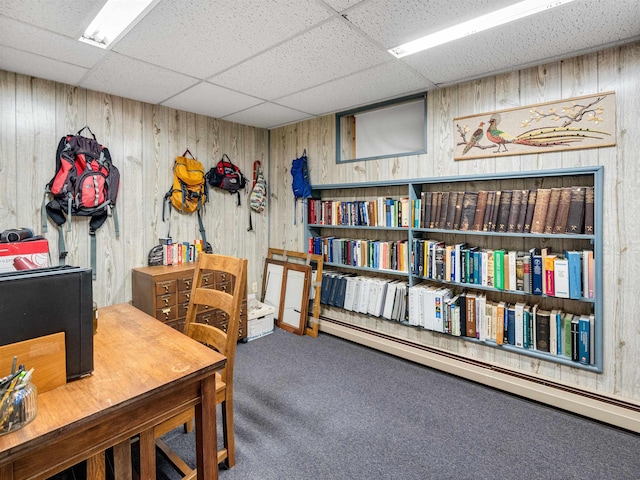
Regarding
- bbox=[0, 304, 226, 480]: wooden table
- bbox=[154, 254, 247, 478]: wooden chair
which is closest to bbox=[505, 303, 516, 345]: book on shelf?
bbox=[154, 254, 247, 478]: wooden chair

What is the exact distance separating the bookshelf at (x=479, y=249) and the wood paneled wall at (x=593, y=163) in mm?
73

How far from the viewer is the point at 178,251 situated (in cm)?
338

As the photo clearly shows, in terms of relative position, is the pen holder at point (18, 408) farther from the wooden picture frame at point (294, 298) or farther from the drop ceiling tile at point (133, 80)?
the wooden picture frame at point (294, 298)

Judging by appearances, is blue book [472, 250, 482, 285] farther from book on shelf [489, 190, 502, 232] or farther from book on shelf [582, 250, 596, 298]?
book on shelf [582, 250, 596, 298]

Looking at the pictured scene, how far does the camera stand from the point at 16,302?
3.46 feet

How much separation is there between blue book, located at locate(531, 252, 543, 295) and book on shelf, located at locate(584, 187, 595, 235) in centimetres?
32

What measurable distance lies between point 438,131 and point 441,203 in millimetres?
612

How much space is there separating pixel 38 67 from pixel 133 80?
59 cm

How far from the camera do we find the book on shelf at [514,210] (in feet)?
8.08

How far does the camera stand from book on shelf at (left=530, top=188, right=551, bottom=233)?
236 centimetres

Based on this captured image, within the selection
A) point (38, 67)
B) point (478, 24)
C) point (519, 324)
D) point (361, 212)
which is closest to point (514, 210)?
point (519, 324)

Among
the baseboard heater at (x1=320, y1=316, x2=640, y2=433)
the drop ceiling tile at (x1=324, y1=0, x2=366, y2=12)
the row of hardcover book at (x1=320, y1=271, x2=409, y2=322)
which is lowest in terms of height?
the baseboard heater at (x1=320, y1=316, x2=640, y2=433)

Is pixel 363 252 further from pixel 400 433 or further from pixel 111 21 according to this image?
pixel 111 21

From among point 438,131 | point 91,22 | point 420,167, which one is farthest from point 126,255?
point 438,131
